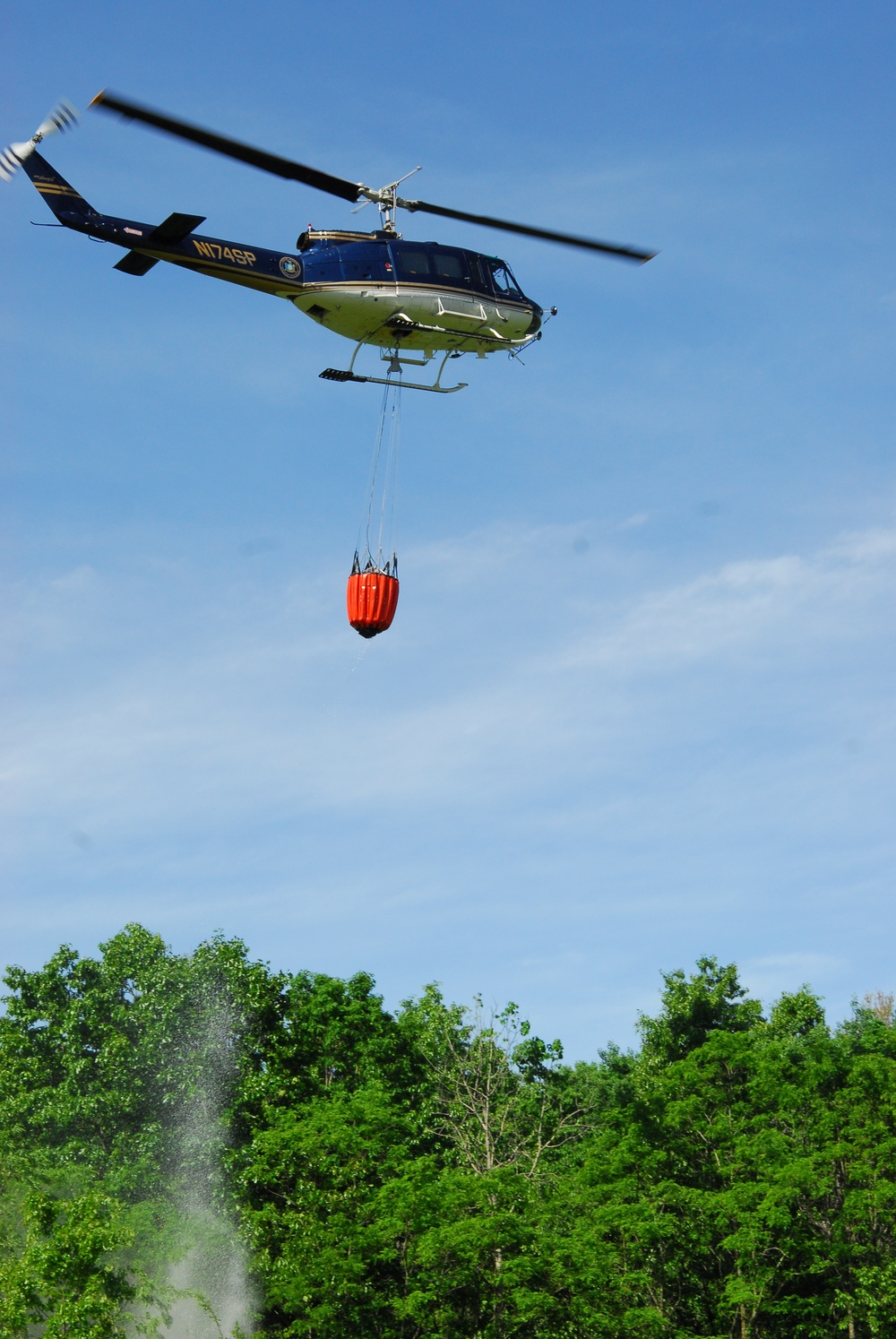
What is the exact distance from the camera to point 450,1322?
36062 mm

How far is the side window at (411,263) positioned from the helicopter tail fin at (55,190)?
5.94 metres

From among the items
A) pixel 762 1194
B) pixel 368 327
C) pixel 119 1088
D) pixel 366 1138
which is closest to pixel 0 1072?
pixel 119 1088

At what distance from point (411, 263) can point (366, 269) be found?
100cm

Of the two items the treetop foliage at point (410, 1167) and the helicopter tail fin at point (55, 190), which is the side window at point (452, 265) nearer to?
the helicopter tail fin at point (55, 190)

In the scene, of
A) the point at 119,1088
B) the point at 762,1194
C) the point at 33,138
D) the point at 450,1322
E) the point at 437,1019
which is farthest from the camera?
the point at 437,1019

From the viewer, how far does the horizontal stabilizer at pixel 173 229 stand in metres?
28.3

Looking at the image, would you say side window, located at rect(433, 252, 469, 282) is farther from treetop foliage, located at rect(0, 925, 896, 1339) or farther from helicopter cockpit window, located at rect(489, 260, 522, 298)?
treetop foliage, located at rect(0, 925, 896, 1339)

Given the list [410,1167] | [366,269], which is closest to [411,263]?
[366,269]

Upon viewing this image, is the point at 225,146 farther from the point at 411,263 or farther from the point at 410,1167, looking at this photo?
the point at 410,1167

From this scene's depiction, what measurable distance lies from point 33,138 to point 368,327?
7205 mm

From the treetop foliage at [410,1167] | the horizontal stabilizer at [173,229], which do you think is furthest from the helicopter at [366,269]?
the treetop foliage at [410,1167]

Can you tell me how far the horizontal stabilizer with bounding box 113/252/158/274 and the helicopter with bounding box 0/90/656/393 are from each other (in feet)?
0.07

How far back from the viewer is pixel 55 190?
95.6 feet

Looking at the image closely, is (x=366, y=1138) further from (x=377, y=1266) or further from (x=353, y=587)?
(x=353, y=587)
